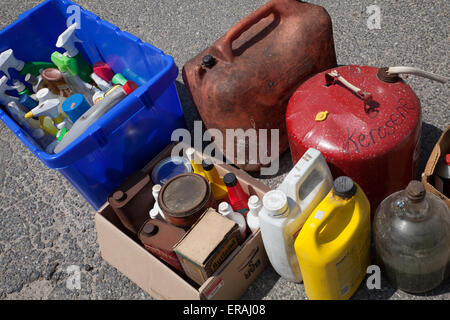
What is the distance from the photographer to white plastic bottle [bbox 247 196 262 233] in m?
1.68

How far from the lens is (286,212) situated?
145 cm

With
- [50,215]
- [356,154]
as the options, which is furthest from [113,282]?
[356,154]

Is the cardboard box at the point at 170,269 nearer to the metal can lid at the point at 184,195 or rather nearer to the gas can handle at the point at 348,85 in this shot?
the metal can lid at the point at 184,195

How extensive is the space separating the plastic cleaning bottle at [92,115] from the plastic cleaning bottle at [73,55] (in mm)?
499

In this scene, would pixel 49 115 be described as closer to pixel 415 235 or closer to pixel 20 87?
pixel 20 87

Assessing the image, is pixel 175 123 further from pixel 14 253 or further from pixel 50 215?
pixel 14 253

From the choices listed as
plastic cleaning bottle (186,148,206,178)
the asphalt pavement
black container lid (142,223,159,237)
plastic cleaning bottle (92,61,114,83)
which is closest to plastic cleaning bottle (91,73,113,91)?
plastic cleaning bottle (92,61,114,83)

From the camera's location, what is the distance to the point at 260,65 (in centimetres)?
180

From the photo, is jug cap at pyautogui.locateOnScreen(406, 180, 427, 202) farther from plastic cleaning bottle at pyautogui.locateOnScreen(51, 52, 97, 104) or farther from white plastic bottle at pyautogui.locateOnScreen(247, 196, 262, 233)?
plastic cleaning bottle at pyautogui.locateOnScreen(51, 52, 97, 104)

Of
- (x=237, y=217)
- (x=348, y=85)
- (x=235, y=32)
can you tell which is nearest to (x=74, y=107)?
(x=235, y=32)

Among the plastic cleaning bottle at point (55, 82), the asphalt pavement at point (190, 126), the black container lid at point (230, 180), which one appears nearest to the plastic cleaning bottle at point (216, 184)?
the black container lid at point (230, 180)

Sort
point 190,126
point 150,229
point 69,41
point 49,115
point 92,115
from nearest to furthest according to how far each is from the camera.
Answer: point 150,229
point 92,115
point 49,115
point 69,41
point 190,126

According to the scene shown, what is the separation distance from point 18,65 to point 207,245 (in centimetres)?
161
